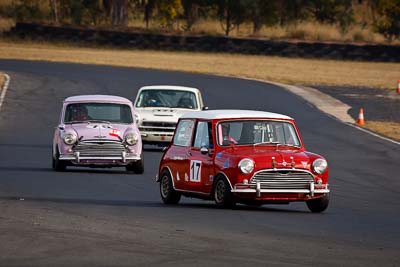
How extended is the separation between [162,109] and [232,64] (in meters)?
35.7

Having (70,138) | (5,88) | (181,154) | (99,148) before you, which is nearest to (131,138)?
(99,148)

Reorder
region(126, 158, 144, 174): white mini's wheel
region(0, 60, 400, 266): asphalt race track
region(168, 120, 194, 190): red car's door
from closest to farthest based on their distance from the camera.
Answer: region(0, 60, 400, 266): asphalt race track, region(168, 120, 194, 190): red car's door, region(126, 158, 144, 174): white mini's wheel

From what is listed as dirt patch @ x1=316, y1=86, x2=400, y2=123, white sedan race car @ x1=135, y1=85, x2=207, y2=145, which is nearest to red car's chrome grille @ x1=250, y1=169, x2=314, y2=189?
white sedan race car @ x1=135, y1=85, x2=207, y2=145

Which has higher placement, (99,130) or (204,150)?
(204,150)

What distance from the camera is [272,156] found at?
16.4 metres

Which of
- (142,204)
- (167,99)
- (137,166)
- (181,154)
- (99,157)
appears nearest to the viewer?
(142,204)

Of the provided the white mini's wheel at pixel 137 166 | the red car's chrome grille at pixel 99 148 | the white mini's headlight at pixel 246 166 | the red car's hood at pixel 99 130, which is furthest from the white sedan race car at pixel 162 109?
the white mini's headlight at pixel 246 166

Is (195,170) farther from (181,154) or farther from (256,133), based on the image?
(256,133)

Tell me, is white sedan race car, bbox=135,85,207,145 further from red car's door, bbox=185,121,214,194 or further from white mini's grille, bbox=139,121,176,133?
red car's door, bbox=185,121,214,194

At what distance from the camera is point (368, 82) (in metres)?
56.7

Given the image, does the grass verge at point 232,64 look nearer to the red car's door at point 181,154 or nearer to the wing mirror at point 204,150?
the red car's door at point 181,154

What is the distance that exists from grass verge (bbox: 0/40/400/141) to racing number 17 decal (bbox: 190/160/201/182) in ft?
125

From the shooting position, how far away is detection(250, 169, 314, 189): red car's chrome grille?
639 inches

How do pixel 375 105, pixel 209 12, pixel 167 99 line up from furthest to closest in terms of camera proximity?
pixel 209 12, pixel 375 105, pixel 167 99
